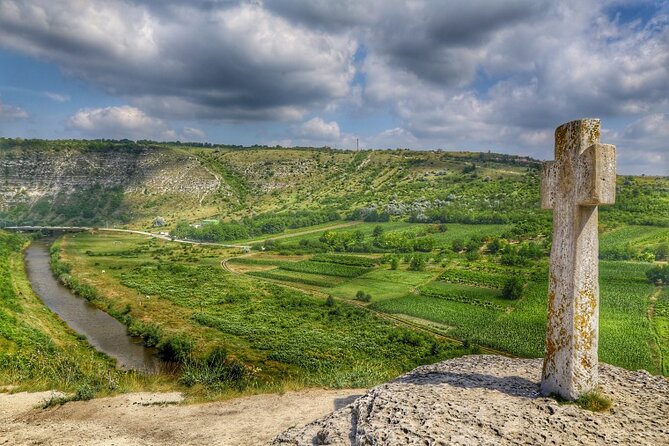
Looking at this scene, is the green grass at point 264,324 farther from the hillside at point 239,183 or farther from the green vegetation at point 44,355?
the hillside at point 239,183

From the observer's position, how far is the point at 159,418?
1234 cm

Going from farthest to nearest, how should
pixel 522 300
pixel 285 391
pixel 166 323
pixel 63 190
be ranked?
pixel 63 190 < pixel 522 300 < pixel 166 323 < pixel 285 391

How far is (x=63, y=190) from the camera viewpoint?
507 ft

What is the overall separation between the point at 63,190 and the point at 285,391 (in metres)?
173

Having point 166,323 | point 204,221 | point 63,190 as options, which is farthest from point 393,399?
point 63,190

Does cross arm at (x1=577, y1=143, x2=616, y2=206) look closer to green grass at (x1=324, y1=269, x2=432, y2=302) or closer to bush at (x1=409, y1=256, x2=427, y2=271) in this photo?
green grass at (x1=324, y1=269, x2=432, y2=302)

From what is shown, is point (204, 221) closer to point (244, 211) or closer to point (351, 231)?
point (244, 211)

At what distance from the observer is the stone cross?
851cm

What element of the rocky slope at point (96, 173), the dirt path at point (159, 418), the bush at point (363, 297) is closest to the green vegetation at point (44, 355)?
the dirt path at point (159, 418)

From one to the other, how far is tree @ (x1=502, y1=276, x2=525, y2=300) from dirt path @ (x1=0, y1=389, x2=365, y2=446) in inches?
1643

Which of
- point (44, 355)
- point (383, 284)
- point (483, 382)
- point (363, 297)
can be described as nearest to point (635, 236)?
point (383, 284)

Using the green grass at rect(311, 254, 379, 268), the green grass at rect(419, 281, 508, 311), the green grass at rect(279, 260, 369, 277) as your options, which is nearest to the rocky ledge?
the green grass at rect(419, 281, 508, 311)

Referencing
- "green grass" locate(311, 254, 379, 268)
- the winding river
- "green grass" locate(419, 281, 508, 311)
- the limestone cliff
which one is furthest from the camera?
the limestone cliff

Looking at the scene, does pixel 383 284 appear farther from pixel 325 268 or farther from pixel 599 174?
pixel 599 174
